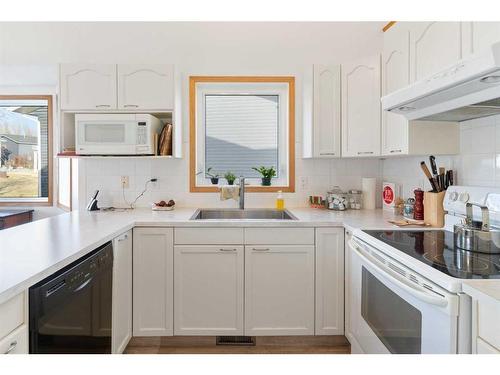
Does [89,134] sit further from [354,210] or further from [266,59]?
[354,210]

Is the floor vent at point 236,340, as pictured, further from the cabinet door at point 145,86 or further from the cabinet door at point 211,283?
the cabinet door at point 145,86

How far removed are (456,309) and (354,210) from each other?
1.66 metres

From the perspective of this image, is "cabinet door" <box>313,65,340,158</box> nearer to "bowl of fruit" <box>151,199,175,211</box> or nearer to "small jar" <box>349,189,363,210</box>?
"small jar" <box>349,189,363,210</box>

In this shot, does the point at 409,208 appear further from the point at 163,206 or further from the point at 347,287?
the point at 163,206

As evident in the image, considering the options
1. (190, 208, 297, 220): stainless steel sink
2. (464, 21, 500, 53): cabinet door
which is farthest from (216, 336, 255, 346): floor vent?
(464, 21, 500, 53): cabinet door

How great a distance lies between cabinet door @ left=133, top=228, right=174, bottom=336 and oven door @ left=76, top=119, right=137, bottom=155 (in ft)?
2.20

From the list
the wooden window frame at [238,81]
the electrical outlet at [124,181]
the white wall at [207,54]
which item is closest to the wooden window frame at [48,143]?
the white wall at [207,54]

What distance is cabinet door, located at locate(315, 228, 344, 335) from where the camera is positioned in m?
2.02

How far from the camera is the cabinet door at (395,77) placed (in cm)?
194

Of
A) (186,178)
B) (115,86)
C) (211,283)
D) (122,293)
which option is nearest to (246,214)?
(186,178)

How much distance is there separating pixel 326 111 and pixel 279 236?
105cm

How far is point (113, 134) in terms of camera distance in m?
2.30

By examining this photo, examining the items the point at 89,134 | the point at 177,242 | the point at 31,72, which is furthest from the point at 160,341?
the point at 31,72
